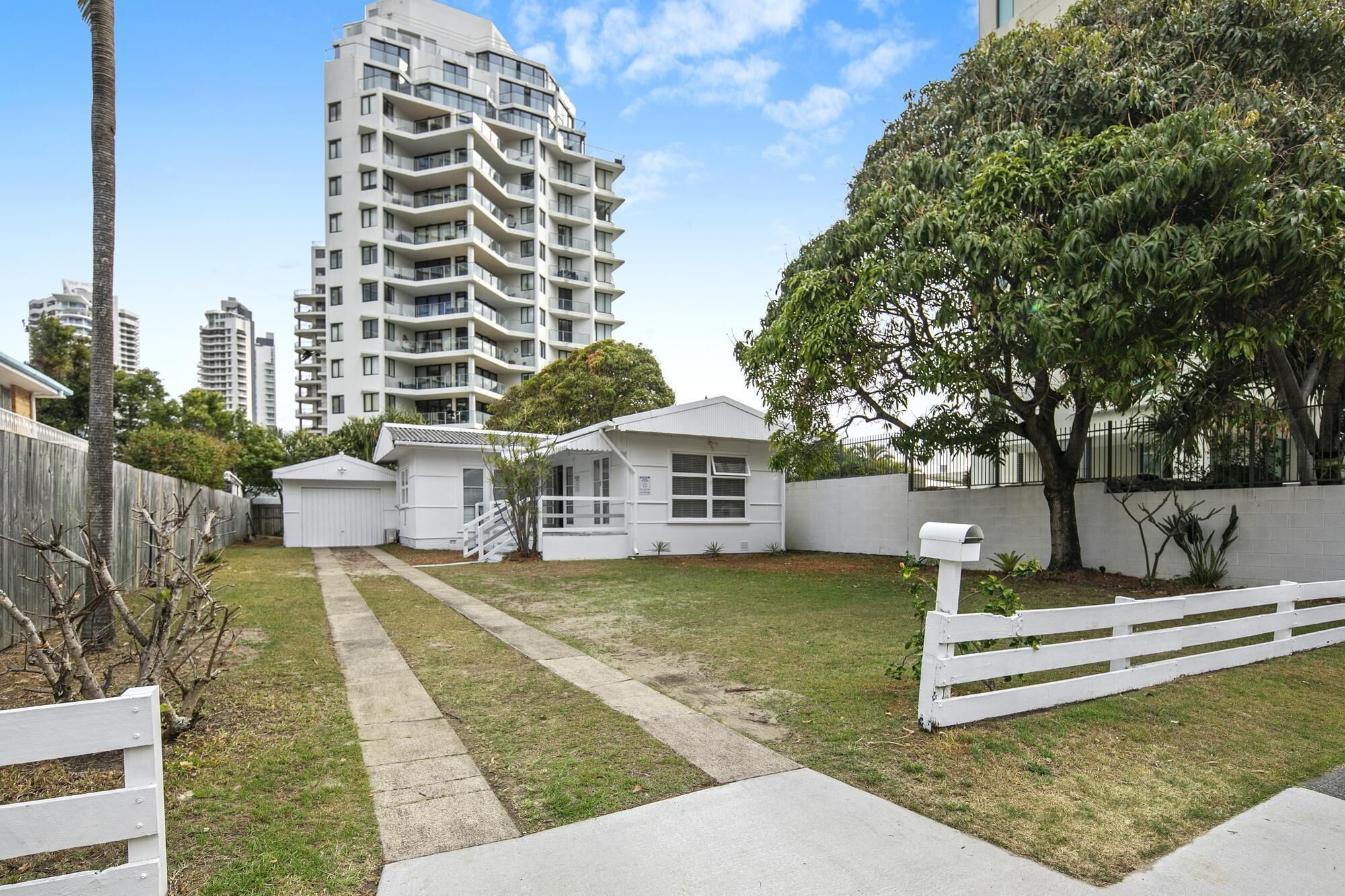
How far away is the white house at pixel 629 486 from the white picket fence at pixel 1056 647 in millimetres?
11058

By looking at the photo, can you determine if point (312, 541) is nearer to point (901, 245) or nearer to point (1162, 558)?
point (901, 245)

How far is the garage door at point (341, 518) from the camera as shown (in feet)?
71.7

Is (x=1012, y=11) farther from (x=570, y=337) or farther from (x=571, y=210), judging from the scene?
(x=571, y=210)

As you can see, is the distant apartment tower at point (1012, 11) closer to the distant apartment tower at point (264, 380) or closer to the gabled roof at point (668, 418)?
the gabled roof at point (668, 418)

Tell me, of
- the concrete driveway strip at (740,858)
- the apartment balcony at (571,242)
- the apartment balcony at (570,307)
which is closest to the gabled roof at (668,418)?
the concrete driveway strip at (740,858)

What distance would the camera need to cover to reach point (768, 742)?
418 centimetres

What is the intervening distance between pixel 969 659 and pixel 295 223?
60.8 m

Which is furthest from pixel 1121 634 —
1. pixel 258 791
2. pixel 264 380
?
pixel 264 380

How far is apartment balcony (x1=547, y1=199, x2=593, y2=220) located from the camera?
55.2m

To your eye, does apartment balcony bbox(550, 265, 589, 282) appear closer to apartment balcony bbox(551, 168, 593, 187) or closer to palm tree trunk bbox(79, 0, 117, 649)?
apartment balcony bbox(551, 168, 593, 187)

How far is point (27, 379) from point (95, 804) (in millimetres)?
20140

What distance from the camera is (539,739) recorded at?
4.22 m

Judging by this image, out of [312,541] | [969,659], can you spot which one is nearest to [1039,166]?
[969,659]

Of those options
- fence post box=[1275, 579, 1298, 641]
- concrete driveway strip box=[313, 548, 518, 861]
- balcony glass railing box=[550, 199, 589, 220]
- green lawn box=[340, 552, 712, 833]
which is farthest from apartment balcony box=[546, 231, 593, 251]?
fence post box=[1275, 579, 1298, 641]
